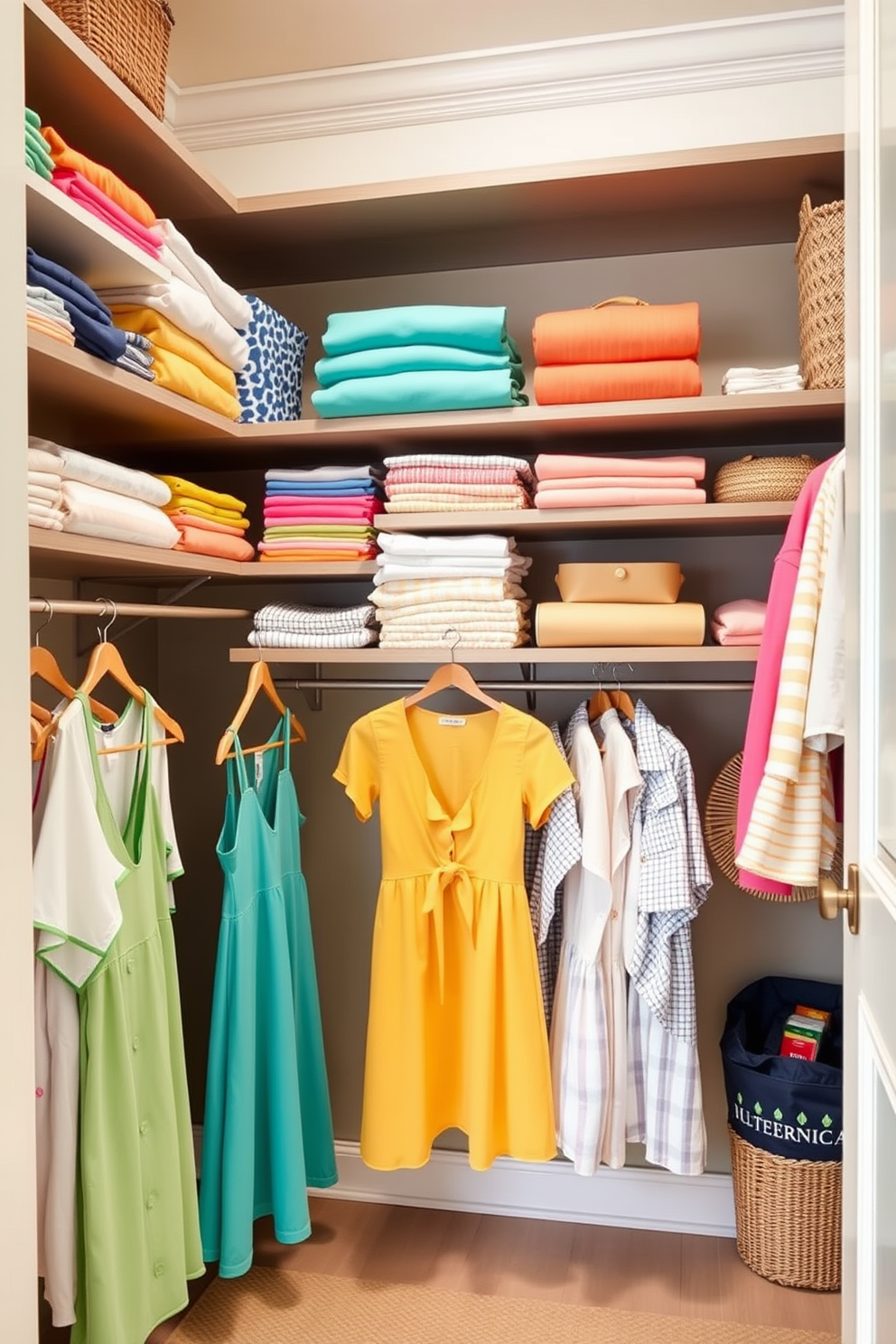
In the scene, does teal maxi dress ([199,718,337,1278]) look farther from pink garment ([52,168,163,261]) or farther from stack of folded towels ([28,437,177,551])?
pink garment ([52,168,163,261])

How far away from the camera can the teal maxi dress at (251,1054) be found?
6.40ft

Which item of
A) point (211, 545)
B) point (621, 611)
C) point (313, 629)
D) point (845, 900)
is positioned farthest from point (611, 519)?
point (845, 900)

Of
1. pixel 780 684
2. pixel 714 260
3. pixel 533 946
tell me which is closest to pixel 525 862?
pixel 533 946

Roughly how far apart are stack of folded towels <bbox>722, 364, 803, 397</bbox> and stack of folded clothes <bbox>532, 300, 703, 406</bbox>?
0.20 ft

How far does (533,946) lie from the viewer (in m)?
2.07

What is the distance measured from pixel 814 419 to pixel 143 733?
136cm

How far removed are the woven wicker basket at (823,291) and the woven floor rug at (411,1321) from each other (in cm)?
178

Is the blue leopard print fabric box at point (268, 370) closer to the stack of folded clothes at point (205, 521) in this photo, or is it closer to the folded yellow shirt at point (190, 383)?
the folded yellow shirt at point (190, 383)

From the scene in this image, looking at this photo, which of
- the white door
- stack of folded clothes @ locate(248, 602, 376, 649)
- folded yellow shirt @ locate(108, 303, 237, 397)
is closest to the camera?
the white door

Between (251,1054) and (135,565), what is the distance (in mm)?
934

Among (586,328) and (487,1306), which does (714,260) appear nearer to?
(586,328)

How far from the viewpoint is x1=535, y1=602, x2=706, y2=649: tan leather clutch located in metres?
1.99

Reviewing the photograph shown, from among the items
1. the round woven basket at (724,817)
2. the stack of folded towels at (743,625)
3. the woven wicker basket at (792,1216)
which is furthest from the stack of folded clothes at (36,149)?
the woven wicker basket at (792,1216)

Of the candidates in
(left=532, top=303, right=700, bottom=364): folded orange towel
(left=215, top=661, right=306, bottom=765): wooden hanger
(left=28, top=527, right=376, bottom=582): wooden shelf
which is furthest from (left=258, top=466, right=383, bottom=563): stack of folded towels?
(left=532, top=303, right=700, bottom=364): folded orange towel
